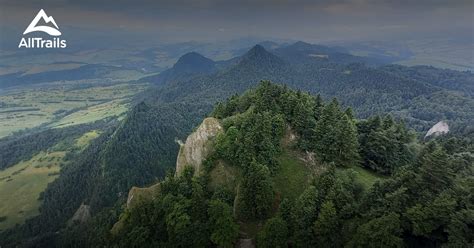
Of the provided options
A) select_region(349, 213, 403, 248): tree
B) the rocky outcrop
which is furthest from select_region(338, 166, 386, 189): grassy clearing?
the rocky outcrop

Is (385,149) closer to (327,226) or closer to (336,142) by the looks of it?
(336,142)

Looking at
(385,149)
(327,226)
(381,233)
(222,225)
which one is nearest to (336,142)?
(385,149)

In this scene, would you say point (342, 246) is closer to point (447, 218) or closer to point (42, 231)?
point (447, 218)

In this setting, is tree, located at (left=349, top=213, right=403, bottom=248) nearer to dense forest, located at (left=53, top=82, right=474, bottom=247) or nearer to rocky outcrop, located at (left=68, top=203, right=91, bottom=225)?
A: dense forest, located at (left=53, top=82, right=474, bottom=247)

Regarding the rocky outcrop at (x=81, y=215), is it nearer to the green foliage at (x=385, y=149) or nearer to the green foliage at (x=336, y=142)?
the green foliage at (x=336, y=142)

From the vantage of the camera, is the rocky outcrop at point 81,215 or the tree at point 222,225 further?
the rocky outcrop at point 81,215

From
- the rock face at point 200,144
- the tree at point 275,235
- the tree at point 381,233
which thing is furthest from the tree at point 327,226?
the rock face at point 200,144

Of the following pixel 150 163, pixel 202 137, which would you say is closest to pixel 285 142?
pixel 202 137
